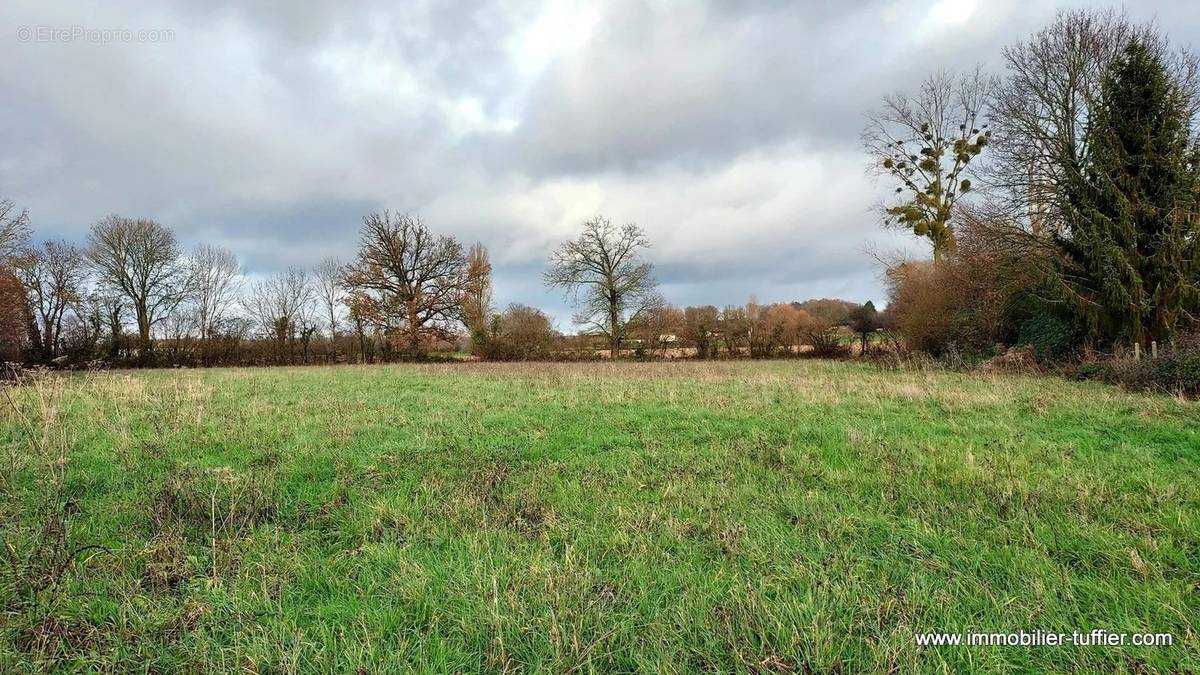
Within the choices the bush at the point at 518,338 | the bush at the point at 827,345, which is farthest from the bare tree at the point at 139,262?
the bush at the point at 827,345

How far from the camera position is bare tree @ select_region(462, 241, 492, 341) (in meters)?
33.2

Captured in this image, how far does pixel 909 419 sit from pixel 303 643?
320 inches

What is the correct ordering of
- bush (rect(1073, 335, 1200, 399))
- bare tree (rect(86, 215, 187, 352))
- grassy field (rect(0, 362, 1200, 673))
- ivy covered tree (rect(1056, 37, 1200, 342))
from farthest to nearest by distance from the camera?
bare tree (rect(86, 215, 187, 352)) < ivy covered tree (rect(1056, 37, 1200, 342)) < bush (rect(1073, 335, 1200, 399)) < grassy field (rect(0, 362, 1200, 673))

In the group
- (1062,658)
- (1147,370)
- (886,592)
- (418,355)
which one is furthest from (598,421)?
(418,355)

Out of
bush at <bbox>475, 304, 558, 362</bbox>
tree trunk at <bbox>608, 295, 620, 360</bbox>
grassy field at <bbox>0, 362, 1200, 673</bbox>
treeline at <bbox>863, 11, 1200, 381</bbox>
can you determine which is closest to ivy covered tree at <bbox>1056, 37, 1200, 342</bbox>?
treeline at <bbox>863, 11, 1200, 381</bbox>

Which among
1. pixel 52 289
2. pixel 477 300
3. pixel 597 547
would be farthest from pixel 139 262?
pixel 597 547

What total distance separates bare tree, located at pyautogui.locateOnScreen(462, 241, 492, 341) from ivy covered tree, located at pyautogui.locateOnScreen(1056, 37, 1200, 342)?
97.4 ft

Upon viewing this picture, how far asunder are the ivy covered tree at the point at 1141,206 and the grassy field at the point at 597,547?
34.0 ft

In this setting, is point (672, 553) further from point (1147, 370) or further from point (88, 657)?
point (1147, 370)

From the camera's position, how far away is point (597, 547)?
11.1ft

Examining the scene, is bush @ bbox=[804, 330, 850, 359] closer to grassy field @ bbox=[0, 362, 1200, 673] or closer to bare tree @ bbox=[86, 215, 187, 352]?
grassy field @ bbox=[0, 362, 1200, 673]

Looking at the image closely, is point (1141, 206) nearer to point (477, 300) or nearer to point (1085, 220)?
point (1085, 220)

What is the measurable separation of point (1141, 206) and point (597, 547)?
19446mm

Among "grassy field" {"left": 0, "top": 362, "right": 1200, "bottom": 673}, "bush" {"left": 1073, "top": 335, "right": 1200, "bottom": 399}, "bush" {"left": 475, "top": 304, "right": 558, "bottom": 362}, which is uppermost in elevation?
"bush" {"left": 475, "top": 304, "right": 558, "bottom": 362}
